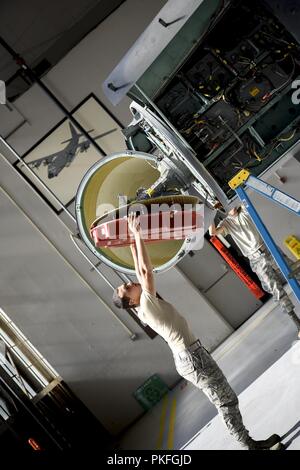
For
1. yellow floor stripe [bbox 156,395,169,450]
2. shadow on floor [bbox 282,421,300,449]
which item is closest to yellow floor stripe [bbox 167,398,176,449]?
yellow floor stripe [bbox 156,395,169,450]

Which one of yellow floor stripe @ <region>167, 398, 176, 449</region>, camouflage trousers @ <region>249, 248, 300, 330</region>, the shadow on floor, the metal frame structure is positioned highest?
the metal frame structure

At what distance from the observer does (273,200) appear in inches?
199

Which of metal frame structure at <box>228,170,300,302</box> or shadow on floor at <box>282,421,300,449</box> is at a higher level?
metal frame structure at <box>228,170,300,302</box>

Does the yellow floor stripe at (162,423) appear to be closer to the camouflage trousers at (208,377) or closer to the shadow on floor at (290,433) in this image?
the camouflage trousers at (208,377)

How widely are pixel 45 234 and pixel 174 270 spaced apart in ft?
5.38

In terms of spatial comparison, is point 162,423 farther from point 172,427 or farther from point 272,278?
point 272,278

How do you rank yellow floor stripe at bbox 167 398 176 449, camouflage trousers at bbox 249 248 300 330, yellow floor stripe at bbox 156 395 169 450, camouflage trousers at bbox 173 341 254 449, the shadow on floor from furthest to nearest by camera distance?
yellow floor stripe at bbox 156 395 169 450 → yellow floor stripe at bbox 167 398 176 449 → camouflage trousers at bbox 249 248 300 330 → camouflage trousers at bbox 173 341 254 449 → the shadow on floor

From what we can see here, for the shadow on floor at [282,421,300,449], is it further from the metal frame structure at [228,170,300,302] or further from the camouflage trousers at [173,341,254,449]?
the metal frame structure at [228,170,300,302]

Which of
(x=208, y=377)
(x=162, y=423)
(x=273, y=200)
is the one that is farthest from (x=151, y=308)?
(x=162, y=423)

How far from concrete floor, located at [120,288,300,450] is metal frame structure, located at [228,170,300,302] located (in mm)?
794

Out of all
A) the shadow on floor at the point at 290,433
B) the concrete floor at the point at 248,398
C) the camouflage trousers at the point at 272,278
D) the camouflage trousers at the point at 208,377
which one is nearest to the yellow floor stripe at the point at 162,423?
the concrete floor at the point at 248,398

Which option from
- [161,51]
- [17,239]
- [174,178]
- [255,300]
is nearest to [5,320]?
[17,239]

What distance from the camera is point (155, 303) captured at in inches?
190

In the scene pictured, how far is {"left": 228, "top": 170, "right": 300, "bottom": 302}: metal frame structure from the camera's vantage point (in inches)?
189
